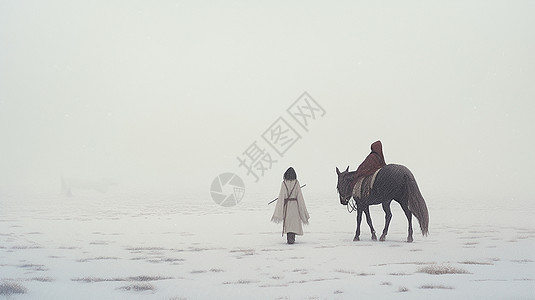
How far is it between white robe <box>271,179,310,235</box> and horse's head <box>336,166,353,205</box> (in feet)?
2.69

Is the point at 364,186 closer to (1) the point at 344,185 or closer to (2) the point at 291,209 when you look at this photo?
(1) the point at 344,185

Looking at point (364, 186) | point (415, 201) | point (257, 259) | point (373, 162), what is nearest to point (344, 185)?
point (364, 186)

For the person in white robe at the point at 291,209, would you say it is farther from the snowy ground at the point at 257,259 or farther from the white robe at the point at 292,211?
the snowy ground at the point at 257,259

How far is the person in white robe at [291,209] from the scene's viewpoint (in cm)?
1120

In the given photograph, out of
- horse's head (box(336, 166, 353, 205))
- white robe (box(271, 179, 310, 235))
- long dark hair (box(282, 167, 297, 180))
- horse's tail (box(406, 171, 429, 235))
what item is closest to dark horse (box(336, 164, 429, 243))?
horse's tail (box(406, 171, 429, 235))

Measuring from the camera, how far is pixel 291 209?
11320 millimetres

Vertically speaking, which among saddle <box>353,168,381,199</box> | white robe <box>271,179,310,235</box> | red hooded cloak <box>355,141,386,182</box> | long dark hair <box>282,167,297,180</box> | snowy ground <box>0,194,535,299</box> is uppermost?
red hooded cloak <box>355,141,386,182</box>

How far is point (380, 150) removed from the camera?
11.2 m

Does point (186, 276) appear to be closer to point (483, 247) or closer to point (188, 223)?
point (483, 247)

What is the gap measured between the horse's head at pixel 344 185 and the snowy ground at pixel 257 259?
0.89 m

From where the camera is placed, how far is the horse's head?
1134 cm

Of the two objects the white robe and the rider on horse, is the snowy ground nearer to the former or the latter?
the white robe

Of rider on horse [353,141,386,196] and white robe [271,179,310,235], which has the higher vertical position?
rider on horse [353,141,386,196]

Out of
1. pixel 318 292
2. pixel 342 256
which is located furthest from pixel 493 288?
pixel 342 256
